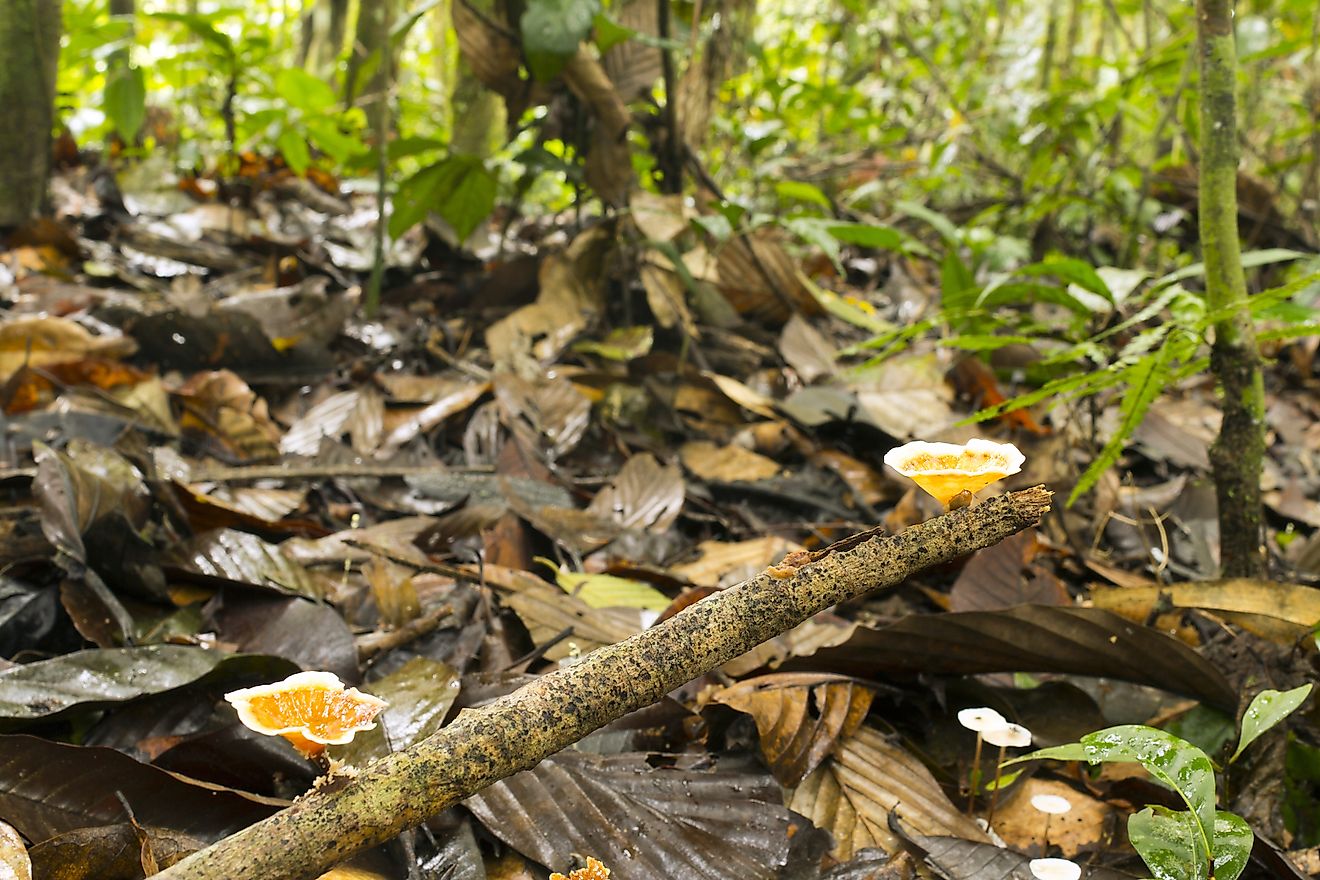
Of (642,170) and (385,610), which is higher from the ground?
(642,170)

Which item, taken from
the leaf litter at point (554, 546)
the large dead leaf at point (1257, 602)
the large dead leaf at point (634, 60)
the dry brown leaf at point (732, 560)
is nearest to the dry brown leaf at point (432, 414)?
the leaf litter at point (554, 546)

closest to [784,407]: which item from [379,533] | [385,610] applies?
[379,533]

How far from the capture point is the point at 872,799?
1.43m

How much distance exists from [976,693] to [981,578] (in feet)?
1.13

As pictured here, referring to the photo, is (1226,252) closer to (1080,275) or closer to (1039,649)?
(1080,275)

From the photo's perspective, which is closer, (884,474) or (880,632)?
(880,632)

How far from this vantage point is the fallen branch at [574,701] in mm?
827

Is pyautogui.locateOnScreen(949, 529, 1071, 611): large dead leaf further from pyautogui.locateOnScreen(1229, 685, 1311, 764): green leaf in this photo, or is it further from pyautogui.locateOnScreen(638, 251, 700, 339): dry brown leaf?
pyautogui.locateOnScreen(638, 251, 700, 339): dry brown leaf

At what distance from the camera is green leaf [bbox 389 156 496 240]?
310 cm

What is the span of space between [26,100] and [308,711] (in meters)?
3.40

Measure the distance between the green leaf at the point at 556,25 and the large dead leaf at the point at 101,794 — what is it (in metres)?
2.21

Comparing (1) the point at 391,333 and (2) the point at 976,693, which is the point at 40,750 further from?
(1) the point at 391,333

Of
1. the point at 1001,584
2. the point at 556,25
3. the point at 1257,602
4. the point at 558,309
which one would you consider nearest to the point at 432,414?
the point at 558,309

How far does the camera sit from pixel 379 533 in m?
2.12
